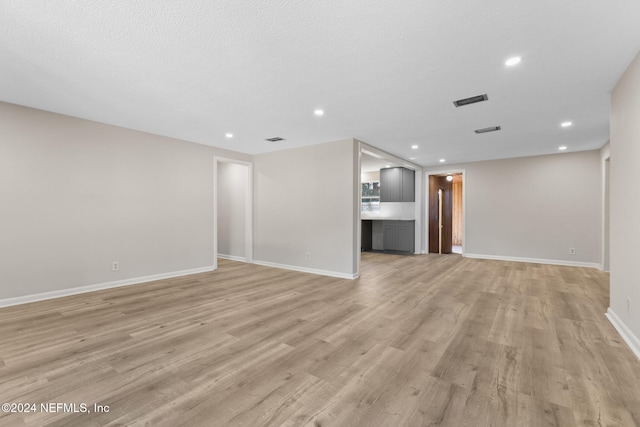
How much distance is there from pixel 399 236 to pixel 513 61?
5.82 meters

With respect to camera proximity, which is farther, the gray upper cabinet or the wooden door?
the wooden door

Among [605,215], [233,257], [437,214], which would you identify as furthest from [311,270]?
[605,215]

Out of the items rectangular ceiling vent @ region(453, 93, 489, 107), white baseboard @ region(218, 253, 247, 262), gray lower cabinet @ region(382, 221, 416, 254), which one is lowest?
white baseboard @ region(218, 253, 247, 262)

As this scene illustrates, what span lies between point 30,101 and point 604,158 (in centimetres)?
939

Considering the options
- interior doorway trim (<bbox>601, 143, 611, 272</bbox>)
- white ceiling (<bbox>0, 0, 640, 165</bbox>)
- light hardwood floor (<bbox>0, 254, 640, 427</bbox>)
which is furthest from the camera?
interior doorway trim (<bbox>601, 143, 611, 272</bbox>)

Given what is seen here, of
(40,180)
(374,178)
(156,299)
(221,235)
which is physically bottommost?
(156,299)

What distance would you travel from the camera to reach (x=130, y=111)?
3.72m

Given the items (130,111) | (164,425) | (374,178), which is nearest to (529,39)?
(164,425)

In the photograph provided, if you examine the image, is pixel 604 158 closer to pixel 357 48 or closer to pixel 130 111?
pixel 357 48

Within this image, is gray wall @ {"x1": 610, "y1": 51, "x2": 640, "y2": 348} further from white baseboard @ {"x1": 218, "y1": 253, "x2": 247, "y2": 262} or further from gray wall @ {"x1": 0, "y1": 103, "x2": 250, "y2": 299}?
white baseboard @ {"x1": 218, "y1": 253, "x2": 247, "y2": 262}

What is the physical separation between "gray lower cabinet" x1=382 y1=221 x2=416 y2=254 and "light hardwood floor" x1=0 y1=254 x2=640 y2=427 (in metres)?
3.74

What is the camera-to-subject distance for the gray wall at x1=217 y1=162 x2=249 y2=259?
681 cm

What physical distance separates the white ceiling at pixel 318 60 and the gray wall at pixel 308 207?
3.52 feet

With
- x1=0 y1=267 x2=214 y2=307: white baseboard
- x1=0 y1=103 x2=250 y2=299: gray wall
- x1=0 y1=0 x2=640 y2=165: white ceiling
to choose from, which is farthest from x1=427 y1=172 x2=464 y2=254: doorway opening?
x1=0 y1=267 x2=214 y2=307: white baseboard
